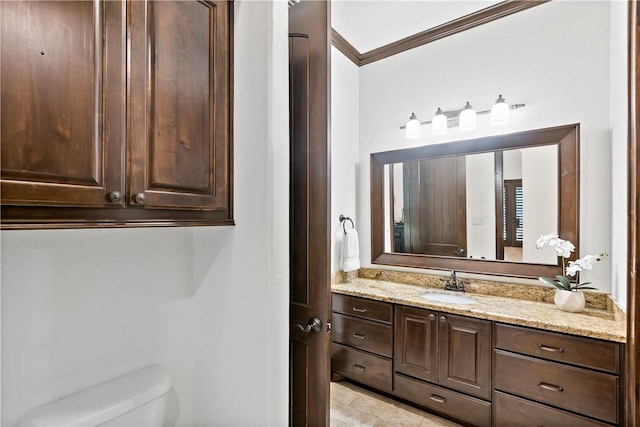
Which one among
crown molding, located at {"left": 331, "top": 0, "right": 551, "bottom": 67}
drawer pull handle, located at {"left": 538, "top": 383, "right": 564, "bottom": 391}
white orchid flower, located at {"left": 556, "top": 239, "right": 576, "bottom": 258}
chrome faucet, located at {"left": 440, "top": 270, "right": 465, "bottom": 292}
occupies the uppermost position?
crown molding, located at {"left": 331, "top": 0, "right": 551, "bottom": 67}

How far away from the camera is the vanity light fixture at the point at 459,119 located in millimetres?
2197

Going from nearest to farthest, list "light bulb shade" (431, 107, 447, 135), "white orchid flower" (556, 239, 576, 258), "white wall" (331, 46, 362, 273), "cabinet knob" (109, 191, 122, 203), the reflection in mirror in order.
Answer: "cabinet knob" (109, 191, 122, 203) → "white orchid flower" (556, 239, 576, 258) → the reflection in mirror → "light bulb shade" (431, 107, 447, 135) → "white wall" (331, 46, 362, 273)

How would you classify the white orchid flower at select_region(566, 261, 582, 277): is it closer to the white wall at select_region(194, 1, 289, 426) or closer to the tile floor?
the tile floor

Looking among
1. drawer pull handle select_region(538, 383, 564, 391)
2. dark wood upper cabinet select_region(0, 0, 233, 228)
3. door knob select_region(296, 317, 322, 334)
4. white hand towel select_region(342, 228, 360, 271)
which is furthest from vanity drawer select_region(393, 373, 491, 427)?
dark wood upper cabinet select_region(0, 0, 233, 228)

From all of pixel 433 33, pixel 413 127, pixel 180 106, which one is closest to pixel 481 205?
pixel 413 127

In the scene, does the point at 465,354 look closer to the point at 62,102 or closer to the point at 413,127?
the point at 413,127

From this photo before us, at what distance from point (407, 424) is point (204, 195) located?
203cm

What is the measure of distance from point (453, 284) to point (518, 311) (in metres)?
0.57

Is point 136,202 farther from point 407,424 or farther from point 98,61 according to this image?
point 407,424

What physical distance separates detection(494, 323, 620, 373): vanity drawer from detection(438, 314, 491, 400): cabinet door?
Answer: 0.10 meters

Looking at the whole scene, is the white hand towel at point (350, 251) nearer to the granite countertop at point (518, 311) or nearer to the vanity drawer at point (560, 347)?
the granite countertop at point (518, 311)

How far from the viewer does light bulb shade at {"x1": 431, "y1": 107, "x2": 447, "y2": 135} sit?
2.46 metres

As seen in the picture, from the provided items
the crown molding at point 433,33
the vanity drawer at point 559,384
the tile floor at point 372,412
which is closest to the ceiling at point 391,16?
the crown molding at point 433,33

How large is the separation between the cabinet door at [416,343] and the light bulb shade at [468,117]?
1.46 meters
